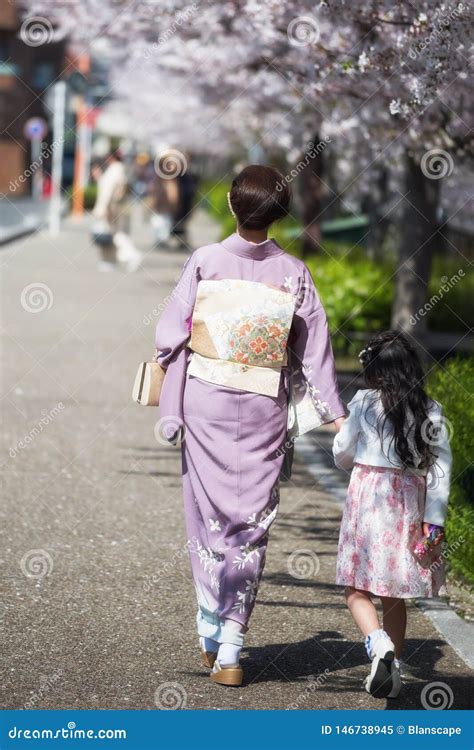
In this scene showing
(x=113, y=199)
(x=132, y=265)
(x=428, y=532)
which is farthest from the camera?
(x=132, y=265)

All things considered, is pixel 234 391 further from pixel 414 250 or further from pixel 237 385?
pixel 414 250

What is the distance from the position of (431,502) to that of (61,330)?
1116cm

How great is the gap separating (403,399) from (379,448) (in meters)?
0.19

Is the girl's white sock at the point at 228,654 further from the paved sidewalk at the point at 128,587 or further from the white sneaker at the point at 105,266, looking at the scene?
the white sneaker at the point at 105,266

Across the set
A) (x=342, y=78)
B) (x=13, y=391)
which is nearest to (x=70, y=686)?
(x=342, y=78)

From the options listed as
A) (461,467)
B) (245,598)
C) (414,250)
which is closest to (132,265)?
(414,250)

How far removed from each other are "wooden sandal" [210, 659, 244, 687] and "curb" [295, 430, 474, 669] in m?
0.95

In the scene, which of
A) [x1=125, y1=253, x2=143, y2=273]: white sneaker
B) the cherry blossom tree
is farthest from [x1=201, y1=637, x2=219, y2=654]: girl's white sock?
[x1=125, y1=253, x2=143, y2=273]: white sneaker

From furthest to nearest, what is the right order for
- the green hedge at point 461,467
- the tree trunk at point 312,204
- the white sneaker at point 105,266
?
the white sneaker at point 105,266
the tree trunk at point 312,204
the green hedge at point 461,467

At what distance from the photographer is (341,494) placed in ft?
26.9

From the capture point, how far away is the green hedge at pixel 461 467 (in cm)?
620

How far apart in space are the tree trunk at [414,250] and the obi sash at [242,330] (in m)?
7.40

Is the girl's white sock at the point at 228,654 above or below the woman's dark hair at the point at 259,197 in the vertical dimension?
below

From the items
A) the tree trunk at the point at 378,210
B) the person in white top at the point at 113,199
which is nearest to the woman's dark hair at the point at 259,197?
the tree trunk at the point at 378,210
